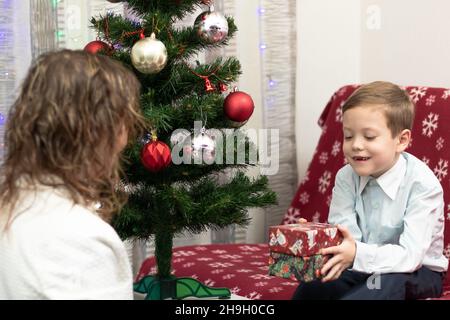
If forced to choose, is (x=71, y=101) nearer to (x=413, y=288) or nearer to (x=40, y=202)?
(x=40, y=202)

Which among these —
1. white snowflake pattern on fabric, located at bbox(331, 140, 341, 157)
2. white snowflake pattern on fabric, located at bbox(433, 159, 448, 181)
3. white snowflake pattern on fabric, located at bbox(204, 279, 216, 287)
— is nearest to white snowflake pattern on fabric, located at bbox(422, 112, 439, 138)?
white snowflake pattern on fabric, located at bbox(433, 159, 448, 181)

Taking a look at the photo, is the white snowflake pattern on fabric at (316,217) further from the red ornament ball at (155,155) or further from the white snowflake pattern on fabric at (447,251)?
the red ornament ball at (155,155)

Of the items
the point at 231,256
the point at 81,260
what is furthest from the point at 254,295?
the point at 81,260

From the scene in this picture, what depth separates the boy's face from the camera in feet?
6.03

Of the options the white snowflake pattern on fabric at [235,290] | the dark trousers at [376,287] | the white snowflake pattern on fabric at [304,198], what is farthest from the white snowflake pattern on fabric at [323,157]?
the dark trousers at [376,287]

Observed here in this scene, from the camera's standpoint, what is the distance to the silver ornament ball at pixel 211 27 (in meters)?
1.90

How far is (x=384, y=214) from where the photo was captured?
188 cm

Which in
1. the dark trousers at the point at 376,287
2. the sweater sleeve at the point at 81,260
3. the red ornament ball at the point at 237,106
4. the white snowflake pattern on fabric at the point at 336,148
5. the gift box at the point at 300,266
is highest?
the red ornament ball at the point at 237,106

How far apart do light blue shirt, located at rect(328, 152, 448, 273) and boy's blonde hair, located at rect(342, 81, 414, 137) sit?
101mm

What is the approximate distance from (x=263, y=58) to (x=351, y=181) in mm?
973

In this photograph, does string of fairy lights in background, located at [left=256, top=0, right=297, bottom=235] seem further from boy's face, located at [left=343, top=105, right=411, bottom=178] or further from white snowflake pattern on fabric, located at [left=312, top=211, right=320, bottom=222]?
boy's face, located at [left=343, top=105, right=411, bottom=178]

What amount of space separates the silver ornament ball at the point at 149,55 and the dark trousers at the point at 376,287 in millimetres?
655

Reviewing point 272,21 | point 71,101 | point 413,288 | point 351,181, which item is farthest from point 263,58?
point 71,101

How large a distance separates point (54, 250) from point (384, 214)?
0.97 metres
